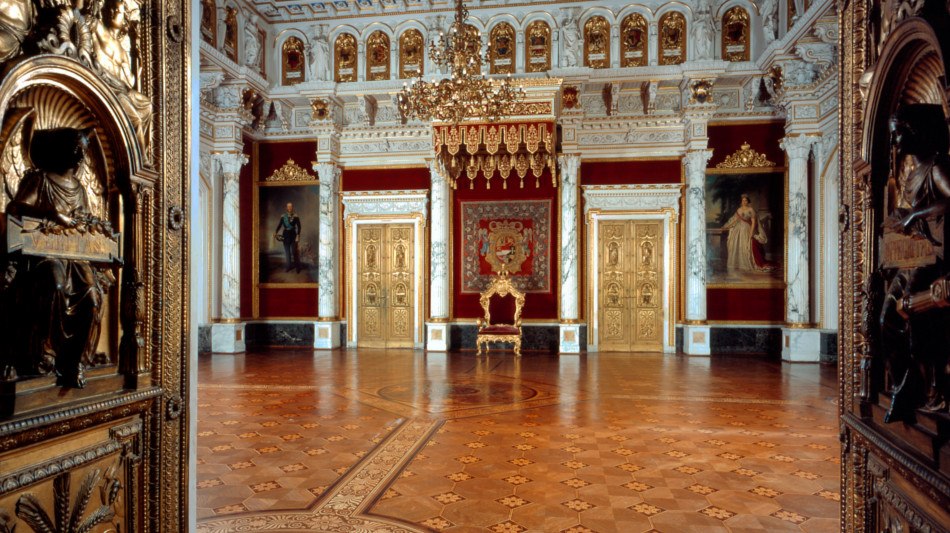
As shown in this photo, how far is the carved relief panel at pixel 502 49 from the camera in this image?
39.4 feet

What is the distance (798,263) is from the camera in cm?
1114

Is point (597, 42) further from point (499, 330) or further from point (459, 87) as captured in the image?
point (499, 330)

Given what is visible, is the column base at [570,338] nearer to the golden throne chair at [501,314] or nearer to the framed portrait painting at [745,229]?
the golden throne chair at [501,314]

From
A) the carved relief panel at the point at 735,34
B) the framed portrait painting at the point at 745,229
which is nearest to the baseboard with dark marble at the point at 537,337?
the framed portrait painting at the point at 745,229

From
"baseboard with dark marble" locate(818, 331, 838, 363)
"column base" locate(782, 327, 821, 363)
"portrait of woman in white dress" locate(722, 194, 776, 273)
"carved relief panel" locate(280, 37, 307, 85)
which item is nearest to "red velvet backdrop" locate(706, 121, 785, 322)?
"portrait of woman in white dress" locate(722, 194, 776, 273)

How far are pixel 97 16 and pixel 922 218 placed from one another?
2415 mm

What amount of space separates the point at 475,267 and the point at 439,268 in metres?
0.82

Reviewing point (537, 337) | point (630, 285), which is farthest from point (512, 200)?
point (630, 285)

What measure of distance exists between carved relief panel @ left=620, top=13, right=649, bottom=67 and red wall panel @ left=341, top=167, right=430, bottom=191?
476 cm

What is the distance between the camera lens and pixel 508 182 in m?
12.9

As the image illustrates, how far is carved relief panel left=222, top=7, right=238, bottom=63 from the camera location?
11344mm

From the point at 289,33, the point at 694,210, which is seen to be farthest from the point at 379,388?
the point at 289,33

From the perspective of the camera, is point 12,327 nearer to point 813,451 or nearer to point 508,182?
point 813,451

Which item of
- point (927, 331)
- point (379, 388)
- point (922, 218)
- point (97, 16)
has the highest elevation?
point (97, 16)
